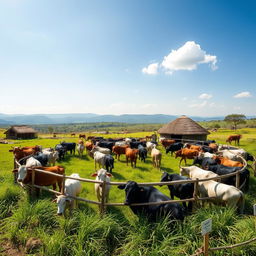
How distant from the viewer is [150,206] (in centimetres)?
552

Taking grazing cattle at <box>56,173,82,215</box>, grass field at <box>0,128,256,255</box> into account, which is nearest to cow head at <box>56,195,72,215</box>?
grazing cattle at <box>56,173,82,215</box>

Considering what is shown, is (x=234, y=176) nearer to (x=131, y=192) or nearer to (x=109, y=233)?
(x=131, y=192)

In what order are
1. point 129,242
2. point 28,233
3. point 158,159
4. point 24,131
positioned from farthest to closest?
point 24,131 → point 158,159 → point 28,233 → point 129,242

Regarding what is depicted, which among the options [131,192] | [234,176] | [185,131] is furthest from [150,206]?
[185,131]

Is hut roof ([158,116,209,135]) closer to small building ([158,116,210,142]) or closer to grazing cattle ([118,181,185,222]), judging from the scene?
small building ([158,116,210,142])

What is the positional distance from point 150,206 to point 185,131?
20820mm

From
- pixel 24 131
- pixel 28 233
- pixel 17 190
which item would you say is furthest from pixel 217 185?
pixel 24 131

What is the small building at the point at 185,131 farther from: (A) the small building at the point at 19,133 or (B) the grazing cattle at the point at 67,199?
(A) the small building at the point at 19,133

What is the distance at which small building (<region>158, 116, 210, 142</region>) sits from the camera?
24758mm

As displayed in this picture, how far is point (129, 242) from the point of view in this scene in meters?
4.59

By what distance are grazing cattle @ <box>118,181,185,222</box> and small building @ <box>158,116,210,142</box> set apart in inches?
763

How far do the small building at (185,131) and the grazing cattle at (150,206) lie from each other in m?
19.4

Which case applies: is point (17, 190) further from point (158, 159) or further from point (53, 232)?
point (158, 159)

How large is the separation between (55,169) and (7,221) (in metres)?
2.52
